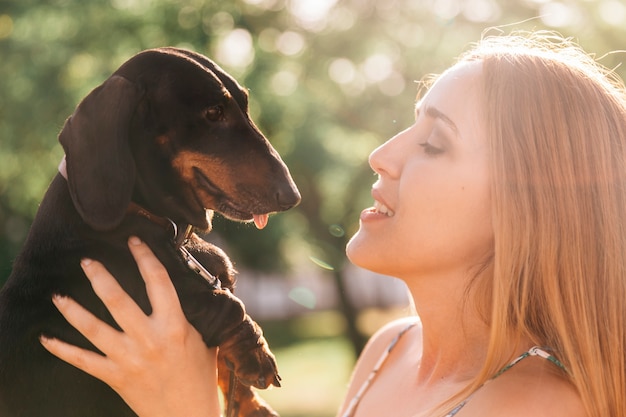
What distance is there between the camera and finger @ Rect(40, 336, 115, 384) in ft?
6.90

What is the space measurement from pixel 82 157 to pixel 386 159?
829 mm

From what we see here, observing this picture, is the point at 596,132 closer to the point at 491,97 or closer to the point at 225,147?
the point at 491,97

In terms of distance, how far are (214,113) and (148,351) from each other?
0.73 meters

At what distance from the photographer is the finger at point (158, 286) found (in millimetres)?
2117

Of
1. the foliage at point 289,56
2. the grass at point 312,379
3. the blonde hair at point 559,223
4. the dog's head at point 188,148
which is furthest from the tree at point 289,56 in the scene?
the blonde hair at point 559,223

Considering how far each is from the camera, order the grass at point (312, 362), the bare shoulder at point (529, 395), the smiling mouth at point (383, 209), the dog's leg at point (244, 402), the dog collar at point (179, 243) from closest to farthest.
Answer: the bare shoulder at point (529, 395) → the smiling mouth at point (383, 209) → the dog collar at point (179, 243) → the dog's leg at point (244, 402) → the grass at point (312, 362)

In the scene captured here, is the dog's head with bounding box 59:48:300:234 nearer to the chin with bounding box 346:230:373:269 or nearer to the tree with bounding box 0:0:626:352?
the chin with bounding box 346:230:373:269

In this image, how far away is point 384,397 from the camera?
2.38 meters

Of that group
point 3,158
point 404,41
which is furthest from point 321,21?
point 3,158

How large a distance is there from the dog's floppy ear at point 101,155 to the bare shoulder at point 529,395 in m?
1.05

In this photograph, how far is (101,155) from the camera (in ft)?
7.01

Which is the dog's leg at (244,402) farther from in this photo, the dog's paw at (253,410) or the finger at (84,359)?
the finger at (84,359)

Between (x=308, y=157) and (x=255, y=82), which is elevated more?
(x=255, y=82)

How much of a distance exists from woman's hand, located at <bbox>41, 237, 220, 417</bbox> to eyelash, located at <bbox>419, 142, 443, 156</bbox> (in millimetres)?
781
